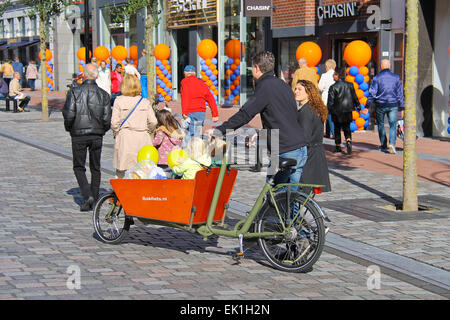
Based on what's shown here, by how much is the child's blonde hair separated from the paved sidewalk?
629mm

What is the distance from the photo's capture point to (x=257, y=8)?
79.5 feet

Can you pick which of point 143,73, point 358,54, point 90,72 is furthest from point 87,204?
point 143,73

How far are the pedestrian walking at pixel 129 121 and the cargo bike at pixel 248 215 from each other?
172 centimetres

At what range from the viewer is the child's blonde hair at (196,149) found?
6.76m

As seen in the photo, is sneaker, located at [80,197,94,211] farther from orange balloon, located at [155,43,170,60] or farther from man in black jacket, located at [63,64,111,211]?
orange balloon, located at [155,43,170,60]

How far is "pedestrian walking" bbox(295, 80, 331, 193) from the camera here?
7.52 metres

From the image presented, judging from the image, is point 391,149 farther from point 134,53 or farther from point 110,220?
point 134,53

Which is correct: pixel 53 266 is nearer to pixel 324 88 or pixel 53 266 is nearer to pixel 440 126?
pixel 324 88

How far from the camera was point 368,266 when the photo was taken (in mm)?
6633

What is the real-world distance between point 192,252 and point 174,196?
83cm

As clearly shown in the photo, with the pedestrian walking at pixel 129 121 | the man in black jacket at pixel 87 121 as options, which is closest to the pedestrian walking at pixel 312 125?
the pedestrian walking at pixel 129 121

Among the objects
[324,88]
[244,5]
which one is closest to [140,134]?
[324,88]

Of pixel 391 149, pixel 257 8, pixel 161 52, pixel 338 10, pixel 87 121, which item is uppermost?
pixel 257 8

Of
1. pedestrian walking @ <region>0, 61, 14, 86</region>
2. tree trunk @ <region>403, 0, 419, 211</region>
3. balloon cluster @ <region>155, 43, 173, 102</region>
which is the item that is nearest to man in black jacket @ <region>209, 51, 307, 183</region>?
tree trunk @ <region>403, 0, 419, 211</region>
